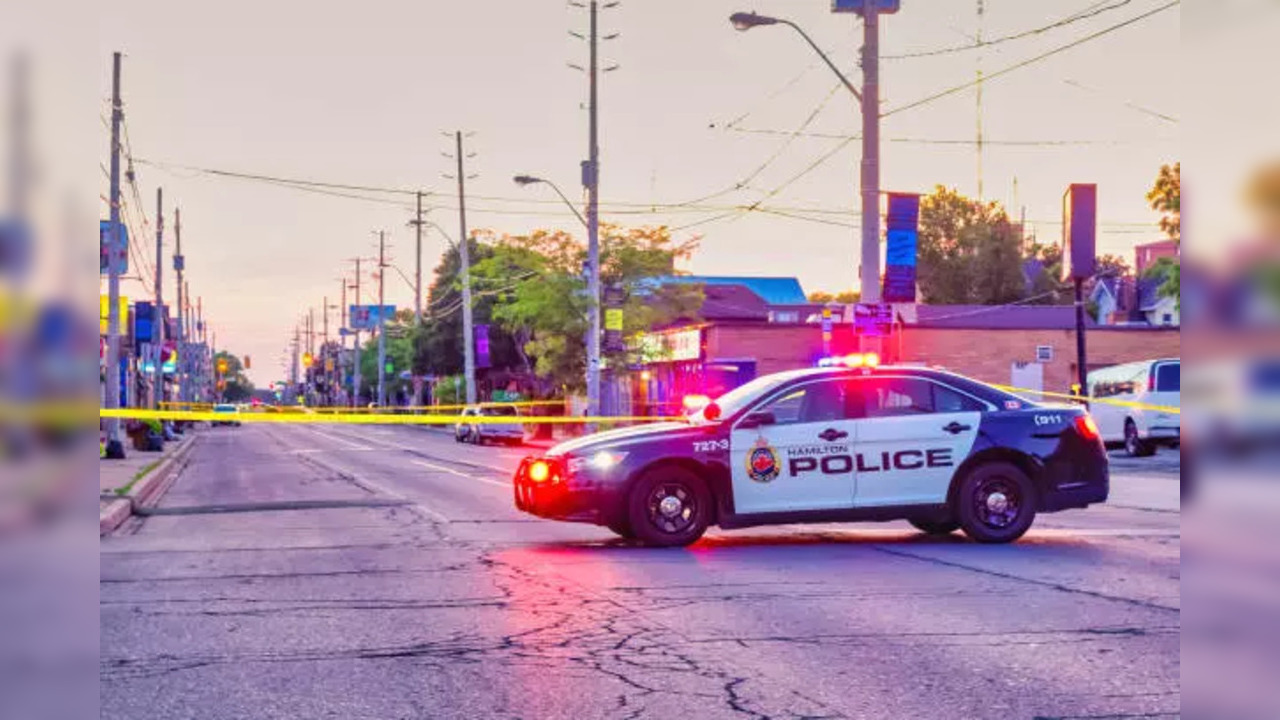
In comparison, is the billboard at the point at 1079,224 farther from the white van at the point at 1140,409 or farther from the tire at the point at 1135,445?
the tire at the point at 1135,445

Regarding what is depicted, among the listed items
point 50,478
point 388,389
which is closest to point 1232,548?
point 50,478

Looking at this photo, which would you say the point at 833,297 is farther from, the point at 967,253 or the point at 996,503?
the point at 996,503

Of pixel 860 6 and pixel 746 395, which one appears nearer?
pixel 746 395

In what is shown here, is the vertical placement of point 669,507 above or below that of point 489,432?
above

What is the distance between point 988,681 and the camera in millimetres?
6992

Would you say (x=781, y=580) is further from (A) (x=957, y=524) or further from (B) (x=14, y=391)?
(B) (x=14, y=391)

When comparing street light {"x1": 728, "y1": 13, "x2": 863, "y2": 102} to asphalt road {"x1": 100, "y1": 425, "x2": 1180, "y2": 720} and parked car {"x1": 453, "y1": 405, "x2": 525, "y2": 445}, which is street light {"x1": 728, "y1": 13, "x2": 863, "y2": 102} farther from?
parked car {"x1": 453, "y1": 405, "x2": 525, "y2": 445}

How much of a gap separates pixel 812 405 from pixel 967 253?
79.6 m

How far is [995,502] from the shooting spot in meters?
13.2

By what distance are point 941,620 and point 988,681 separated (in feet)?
6.12

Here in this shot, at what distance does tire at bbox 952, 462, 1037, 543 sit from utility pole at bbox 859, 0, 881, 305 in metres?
11.4

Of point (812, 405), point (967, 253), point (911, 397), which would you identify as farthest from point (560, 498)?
point (967, 253)

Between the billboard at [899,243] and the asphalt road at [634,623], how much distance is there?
33.7ft

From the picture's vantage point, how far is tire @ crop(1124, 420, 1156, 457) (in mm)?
34031
